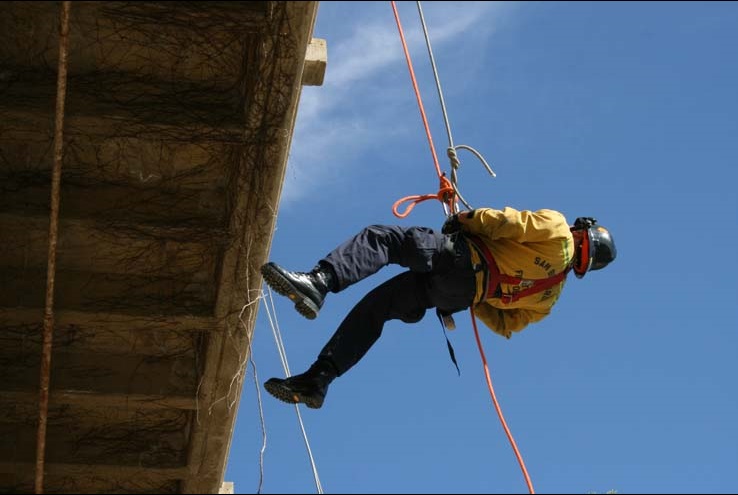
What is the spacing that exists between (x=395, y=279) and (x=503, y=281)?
702 millimetres

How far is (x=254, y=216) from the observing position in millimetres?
7395

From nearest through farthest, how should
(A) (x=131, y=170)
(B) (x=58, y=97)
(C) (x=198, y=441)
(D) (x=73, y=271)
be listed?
(B) (x=58, y=97), (A) (x=131, y=170), (D) (x=73, y=271), (C) (x=198, y=441)

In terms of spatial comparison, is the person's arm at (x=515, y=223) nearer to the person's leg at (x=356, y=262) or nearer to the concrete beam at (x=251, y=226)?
the person's leg at (x=356, y=262)

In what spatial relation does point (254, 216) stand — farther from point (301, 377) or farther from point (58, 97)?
point (58, 97)

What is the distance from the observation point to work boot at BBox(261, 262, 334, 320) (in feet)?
22.1

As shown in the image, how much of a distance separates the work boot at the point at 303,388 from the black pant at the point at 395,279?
17cm

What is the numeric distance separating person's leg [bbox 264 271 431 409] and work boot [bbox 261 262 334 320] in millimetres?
705

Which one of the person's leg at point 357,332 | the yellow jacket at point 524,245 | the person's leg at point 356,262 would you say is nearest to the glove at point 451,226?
the yellow jacket at point 524,245

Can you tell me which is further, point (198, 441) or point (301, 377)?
point (198, 441)

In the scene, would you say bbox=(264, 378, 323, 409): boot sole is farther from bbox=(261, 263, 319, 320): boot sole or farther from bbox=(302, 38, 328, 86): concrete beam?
bbox=(302, 38, 328, 86): concrete beam

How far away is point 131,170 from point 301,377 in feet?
5.18

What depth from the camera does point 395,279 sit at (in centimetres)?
793

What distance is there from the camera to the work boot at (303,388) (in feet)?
23.9

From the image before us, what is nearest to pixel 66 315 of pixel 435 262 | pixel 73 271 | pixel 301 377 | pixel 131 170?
pixel 73 271
